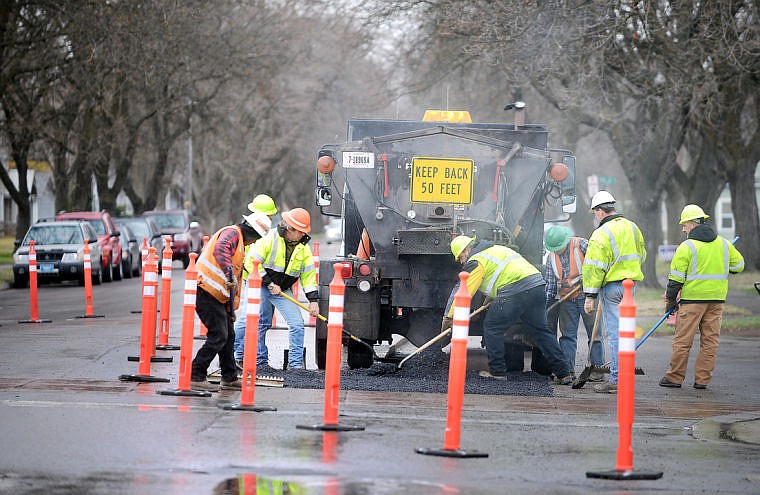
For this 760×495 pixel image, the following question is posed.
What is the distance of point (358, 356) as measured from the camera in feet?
43.8

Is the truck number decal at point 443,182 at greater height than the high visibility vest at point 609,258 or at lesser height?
greater

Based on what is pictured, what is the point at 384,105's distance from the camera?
33.7 m

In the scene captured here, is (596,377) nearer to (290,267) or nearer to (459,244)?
(459,244)

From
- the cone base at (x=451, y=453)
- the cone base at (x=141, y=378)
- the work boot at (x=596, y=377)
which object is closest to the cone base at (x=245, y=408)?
the cone base at (x=141, y=378)

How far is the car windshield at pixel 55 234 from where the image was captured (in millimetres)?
30344

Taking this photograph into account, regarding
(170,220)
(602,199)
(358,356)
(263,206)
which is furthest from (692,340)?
(170,220)

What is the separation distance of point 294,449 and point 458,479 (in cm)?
132

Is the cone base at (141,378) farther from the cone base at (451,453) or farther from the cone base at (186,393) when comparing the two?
the cone base at (451,453)

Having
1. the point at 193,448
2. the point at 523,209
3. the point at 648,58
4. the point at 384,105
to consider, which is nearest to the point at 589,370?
the point at 523,209

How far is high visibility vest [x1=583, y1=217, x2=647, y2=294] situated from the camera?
12.5 meters

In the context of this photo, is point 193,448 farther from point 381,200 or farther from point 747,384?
point 747,384

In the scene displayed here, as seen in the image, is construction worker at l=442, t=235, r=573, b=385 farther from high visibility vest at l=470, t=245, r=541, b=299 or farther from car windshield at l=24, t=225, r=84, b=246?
car windshield at l=24, t=225, r=84, b=246

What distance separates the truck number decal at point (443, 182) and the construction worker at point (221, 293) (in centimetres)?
184

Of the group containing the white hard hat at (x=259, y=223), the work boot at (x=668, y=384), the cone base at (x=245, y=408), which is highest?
the white hard hat at (x=259, y=223)
